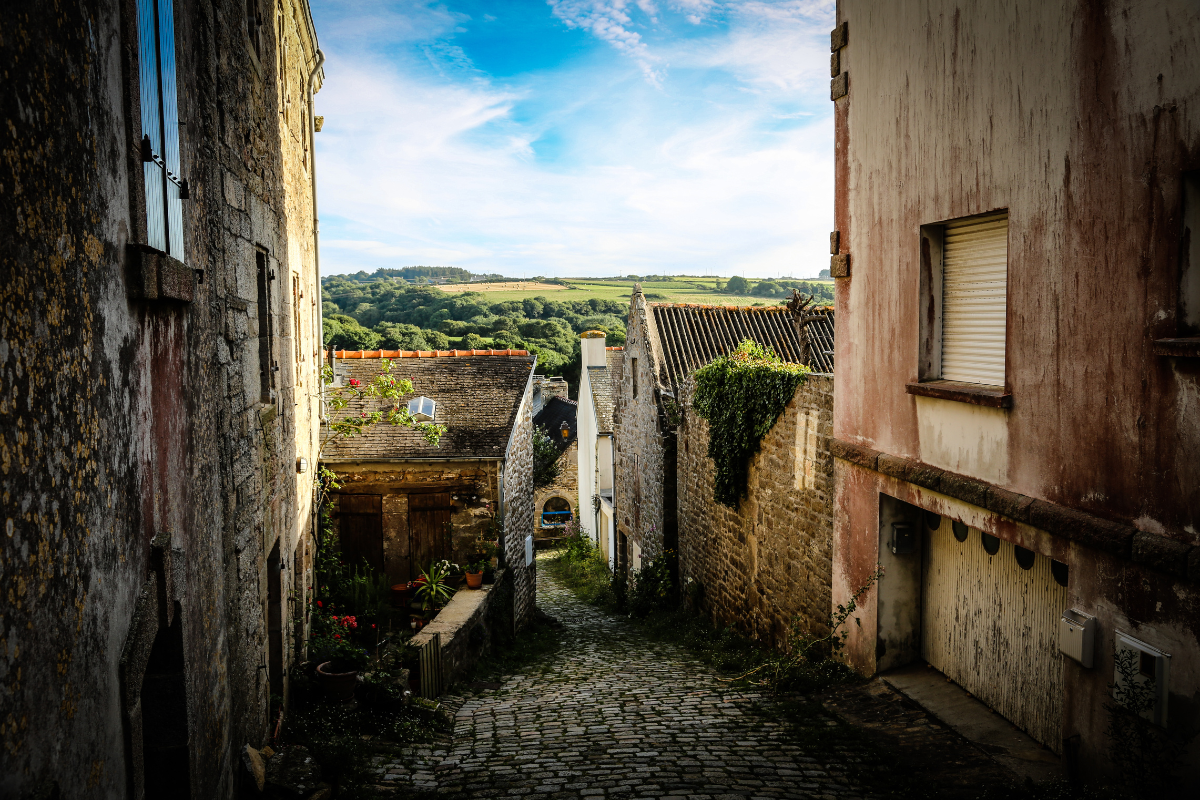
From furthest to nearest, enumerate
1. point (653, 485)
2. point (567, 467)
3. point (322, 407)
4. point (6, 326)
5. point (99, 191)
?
point (567, 467)
point (653, 485)
point (322, 407)
point (99, 191)
point (6, 326)

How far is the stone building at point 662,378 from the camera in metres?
13.7

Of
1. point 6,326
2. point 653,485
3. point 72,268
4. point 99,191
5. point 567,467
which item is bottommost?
point 567,467

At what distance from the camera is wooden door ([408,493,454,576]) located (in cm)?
1186

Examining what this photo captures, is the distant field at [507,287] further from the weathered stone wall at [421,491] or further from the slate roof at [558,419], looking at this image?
the weathered stone wall at [421,491]

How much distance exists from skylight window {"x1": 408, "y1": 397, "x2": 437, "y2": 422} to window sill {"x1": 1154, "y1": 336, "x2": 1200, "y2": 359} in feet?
33.4

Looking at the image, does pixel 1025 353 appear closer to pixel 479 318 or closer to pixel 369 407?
pixel 369 407

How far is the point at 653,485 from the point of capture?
14500mm

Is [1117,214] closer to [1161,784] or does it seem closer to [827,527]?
[1161,784]

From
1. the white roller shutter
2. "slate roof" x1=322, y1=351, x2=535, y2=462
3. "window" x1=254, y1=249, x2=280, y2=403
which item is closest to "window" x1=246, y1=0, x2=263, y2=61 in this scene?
"window" x1=254, y1=249, x2=280, y2=403

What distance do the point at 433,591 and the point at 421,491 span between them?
1.69 meters

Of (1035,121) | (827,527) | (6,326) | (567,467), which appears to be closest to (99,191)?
(6,326)

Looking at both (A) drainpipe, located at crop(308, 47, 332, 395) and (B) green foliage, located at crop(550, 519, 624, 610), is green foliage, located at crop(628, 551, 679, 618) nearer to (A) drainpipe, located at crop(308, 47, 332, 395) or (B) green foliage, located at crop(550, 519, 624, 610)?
(B) green foliage, located at crop(550, 519, 624, 610)

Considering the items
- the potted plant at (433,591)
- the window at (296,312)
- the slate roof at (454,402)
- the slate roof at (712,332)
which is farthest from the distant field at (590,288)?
the window at (296,312)

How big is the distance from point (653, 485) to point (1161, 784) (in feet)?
35.4
